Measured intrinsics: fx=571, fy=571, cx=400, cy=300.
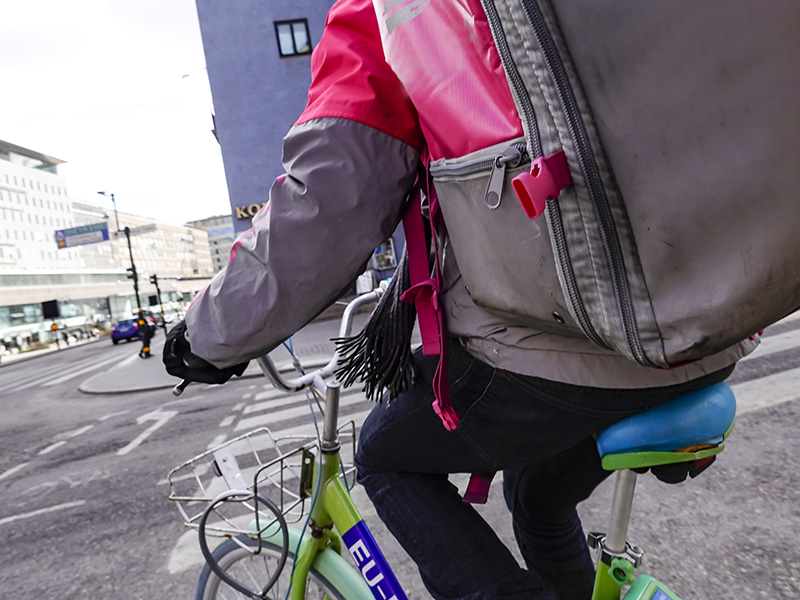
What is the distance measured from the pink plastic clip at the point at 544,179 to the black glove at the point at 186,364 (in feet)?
2.49

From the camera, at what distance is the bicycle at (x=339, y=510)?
3.38 ft

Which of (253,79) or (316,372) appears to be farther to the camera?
(253,79)

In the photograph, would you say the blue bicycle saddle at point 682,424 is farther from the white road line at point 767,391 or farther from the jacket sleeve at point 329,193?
the white road line at point 767,391

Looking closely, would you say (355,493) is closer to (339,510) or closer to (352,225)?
(339,510)

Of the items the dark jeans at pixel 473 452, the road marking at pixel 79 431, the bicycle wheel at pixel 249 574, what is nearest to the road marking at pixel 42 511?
the bicycle wheel at pixel 249 574

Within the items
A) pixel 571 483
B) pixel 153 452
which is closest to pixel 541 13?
pixel 571 483

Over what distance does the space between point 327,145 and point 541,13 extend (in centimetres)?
45

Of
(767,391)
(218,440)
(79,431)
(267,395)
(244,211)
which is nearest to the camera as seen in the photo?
(767,391)

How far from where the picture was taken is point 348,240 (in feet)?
3.53

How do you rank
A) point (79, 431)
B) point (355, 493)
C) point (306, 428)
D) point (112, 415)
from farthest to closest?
point (112, 415) < point (79, 431) < point (306, 428) < point (355, 493)

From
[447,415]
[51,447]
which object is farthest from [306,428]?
[447,415]

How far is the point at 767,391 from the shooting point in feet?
13.6

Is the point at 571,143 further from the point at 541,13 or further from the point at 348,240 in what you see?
the point at 348,240

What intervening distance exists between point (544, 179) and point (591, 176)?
0.19 ft
